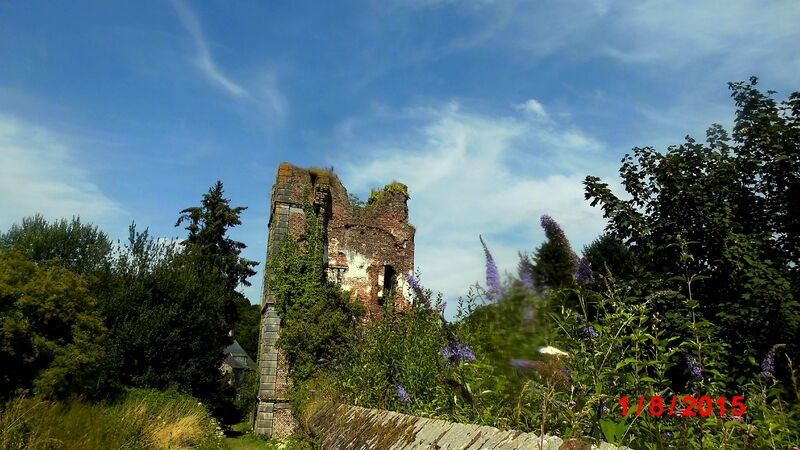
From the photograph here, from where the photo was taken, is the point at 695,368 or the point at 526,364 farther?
the point at 695,368

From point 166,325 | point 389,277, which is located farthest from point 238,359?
point 389,277

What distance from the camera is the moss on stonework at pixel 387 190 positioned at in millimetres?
22766

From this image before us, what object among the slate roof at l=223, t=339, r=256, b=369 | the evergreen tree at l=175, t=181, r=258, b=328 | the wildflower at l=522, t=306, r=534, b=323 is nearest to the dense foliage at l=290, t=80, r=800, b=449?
the wildflower at l=522, t=306, r=534, b=323

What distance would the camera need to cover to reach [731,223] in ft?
21.5

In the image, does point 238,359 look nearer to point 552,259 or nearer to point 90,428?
point 90,428

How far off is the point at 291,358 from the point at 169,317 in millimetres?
5481

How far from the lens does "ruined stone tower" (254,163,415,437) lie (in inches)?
765

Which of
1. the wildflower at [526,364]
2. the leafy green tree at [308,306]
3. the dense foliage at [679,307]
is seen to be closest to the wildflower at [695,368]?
the dense foliage at [679,307]

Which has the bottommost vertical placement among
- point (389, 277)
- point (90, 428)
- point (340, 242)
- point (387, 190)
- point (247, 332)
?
point (90, 428)

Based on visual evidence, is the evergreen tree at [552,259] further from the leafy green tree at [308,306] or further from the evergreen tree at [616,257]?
the leafy green tree at [308,306]

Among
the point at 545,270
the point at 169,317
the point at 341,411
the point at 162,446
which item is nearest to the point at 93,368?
the point at 169,317

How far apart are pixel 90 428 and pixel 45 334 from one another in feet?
30.5

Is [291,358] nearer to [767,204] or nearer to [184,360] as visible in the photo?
[184,360]

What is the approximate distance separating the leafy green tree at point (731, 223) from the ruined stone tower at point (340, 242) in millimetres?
13183
